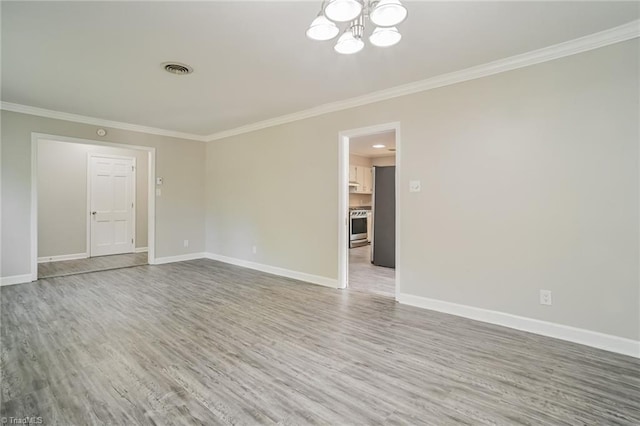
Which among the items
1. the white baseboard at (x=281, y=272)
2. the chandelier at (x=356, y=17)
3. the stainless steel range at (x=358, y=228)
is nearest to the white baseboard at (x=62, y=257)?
the white baseboard at (x=281, y=272)

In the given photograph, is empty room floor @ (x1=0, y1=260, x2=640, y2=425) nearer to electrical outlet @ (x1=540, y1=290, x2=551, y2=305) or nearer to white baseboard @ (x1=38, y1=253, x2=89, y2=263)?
electrical outlet @ (x1=540, y1=290, x2=551, y2=305)

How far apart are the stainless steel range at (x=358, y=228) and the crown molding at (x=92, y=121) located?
4093 millimetres

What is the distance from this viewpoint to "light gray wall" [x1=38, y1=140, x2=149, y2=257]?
6078 millimetres

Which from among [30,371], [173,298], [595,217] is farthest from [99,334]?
[595,217]

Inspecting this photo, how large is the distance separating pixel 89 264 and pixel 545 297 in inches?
284

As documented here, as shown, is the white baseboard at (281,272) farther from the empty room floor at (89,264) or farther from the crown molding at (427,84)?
the crown molding at (427,84)

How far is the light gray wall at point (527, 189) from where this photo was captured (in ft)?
8.30

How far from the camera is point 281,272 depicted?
5164 mm

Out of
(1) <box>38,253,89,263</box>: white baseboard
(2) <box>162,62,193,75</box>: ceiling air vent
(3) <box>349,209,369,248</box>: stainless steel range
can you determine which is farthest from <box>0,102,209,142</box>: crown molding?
(3) <box>349,209,369,248</box>: stainless steel range

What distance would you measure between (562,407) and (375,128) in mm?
3196

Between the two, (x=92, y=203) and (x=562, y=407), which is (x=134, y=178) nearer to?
(x=92, y=203)

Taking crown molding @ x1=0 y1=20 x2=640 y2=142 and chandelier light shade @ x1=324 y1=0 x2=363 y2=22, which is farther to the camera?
crown molding @ x1=0 y1=20 x2=640 y2=142

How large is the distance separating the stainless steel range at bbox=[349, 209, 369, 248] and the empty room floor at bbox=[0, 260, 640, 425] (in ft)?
15.0

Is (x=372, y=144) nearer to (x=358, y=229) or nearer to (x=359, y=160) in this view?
(x=359, y=160)
